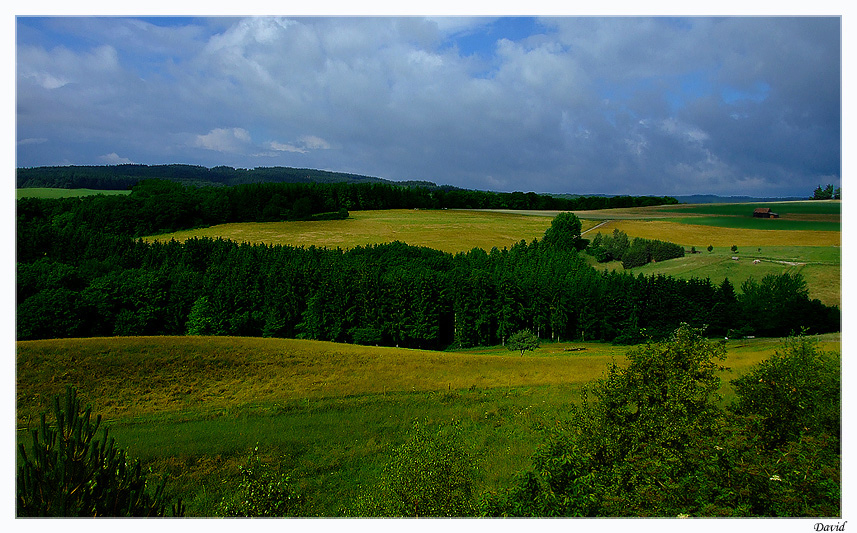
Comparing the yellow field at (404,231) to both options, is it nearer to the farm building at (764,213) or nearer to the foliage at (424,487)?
the farm building at (764,213)

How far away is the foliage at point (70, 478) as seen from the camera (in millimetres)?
9898

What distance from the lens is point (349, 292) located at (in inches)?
2862

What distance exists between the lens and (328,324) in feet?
237

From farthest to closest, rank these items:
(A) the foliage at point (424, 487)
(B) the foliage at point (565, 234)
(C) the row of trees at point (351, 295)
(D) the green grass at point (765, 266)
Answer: (B) the foliage at point (565, 234), (C) the row of trees at point (351, 295), (D) the green grass at point (765, 266), (A) the foliage at point (424, 487)

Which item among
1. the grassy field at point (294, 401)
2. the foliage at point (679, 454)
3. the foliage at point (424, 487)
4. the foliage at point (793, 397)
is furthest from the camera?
the grassy field at point (294, 401)

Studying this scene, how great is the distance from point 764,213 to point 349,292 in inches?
1989

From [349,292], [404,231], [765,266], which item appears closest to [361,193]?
[404,231]

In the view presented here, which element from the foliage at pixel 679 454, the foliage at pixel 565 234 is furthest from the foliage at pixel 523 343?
the foliage at pixel 679 454

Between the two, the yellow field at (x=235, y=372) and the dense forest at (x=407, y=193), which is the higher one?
the dense forest at (x=407, y=193)

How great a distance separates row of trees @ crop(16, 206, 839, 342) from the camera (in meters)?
61.2

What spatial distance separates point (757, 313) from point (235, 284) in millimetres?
64433

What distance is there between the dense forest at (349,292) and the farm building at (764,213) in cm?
1064

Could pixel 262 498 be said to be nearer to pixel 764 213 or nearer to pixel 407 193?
pixel 764 213

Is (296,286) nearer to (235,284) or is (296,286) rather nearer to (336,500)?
(235,284)
